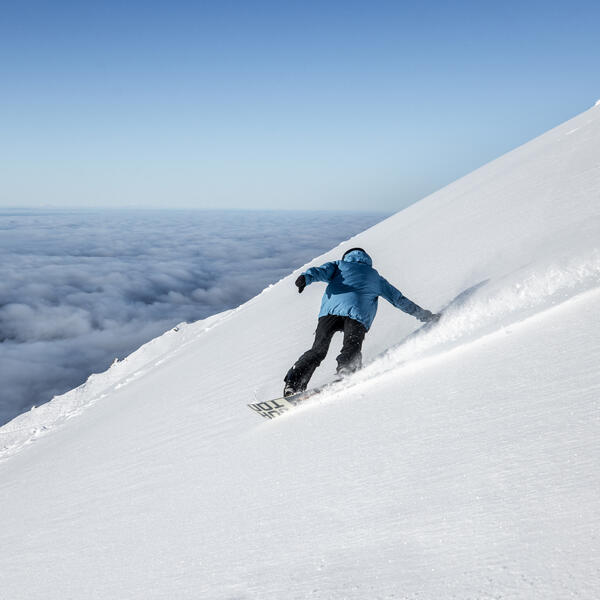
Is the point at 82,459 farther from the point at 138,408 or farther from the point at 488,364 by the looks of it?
the point at 488,364

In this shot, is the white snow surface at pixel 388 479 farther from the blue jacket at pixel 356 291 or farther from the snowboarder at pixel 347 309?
the blue jacket at pixel 356 291

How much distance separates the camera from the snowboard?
3.48 m

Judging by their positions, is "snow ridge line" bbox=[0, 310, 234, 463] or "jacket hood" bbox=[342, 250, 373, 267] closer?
"jacket hood" bbox=[342, 250, 373, 267]

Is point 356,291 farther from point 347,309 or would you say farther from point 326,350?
point 326,350

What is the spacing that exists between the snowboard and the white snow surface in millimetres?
110

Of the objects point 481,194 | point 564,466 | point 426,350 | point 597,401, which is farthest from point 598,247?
point 481,194

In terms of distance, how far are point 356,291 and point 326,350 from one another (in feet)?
1.94

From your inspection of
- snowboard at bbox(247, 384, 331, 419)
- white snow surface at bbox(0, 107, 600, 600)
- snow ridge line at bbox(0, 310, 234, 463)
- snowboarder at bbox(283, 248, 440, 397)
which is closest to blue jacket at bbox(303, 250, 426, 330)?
snowboarder at bbox(283, 248, 440, 397)

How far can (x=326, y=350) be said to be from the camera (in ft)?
12.6

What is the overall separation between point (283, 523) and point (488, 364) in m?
1.38

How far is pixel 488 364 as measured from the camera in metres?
2.47

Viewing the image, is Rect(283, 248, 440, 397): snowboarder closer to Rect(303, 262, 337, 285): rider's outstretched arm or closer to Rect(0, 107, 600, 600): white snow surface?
Rect(303, 262, 337, 285): rider's outstretched arm

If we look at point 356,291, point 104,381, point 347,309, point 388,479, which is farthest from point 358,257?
point 104,381

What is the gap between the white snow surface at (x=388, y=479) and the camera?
138cm
